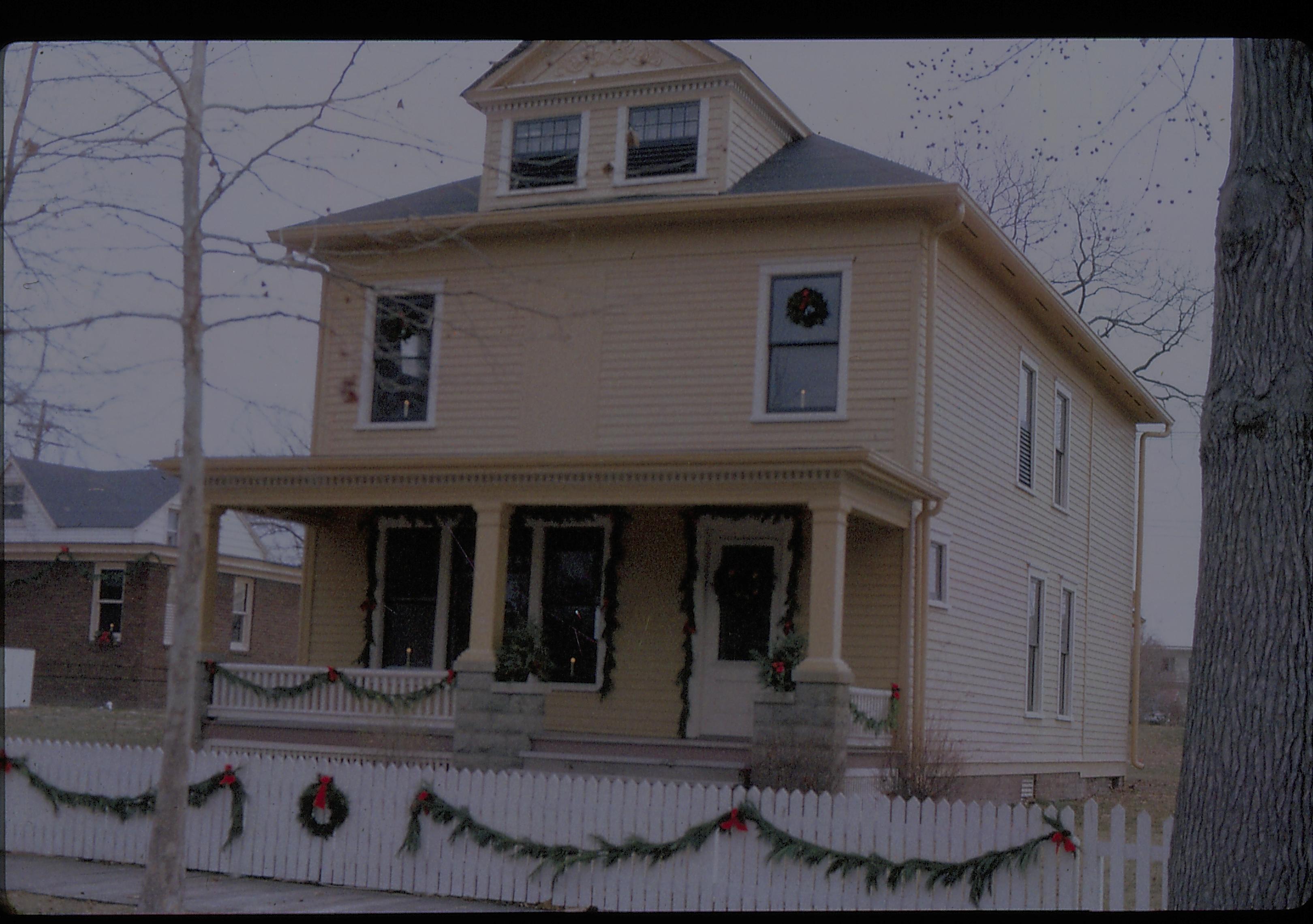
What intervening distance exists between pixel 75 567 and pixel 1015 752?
19.2 meters

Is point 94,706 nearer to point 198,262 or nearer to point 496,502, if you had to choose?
point 496,502

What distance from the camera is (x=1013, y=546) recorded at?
690 inches

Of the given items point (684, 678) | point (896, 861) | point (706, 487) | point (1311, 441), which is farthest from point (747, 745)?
point (1311, 441)

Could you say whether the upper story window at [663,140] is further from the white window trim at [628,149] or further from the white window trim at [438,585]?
the white window trim at [438,585]

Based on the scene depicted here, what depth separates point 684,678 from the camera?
583 inches

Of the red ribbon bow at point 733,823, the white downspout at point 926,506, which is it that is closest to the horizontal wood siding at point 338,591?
the white downspout at point 926,506

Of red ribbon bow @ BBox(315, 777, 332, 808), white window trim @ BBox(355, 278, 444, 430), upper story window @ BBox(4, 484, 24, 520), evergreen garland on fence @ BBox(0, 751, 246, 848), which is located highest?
white window trim @ BBox(355, 278, 444, 430)

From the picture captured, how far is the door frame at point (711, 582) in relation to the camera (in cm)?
1474

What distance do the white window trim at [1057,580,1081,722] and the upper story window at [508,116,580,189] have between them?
8867 mm

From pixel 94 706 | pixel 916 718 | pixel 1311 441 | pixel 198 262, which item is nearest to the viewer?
pixel 1311 441

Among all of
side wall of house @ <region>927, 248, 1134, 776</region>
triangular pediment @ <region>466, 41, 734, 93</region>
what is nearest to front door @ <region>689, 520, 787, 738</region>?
side wall of house @ <region>927, 248, 1134, 776</region>

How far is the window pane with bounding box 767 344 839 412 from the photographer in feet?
48.1

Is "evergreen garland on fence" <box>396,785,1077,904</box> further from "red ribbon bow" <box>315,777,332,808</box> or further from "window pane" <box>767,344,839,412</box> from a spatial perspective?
"window pane" <box>767,344,839,412</box>

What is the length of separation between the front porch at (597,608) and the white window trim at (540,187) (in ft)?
12.1
